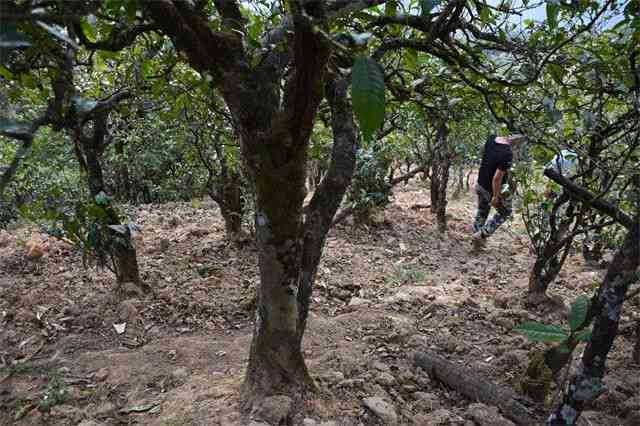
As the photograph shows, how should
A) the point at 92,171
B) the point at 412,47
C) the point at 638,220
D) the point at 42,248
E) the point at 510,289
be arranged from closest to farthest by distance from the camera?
the point at 638,220 < the point at 412,47 < the point at 92,171 < the point at 510,289 < the point at 42,248

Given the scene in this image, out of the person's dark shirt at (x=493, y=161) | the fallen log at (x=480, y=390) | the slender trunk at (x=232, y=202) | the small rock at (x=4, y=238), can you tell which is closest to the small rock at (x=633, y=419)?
the fallen log at (x=480, y=390)

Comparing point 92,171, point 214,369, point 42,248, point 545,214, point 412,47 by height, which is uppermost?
point 412,47

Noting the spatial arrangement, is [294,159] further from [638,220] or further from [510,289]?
[510,289]

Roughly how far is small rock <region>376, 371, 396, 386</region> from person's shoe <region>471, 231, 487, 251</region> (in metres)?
3.55

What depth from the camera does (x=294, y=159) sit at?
69.9 inches

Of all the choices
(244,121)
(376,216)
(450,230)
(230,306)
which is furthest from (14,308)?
(450,230)

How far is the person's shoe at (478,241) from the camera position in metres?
Answer: 5.81

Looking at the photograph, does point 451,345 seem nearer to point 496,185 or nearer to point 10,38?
point 496,185

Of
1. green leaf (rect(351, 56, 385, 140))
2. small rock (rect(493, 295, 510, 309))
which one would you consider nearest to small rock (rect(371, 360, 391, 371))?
small rock (rect(493, 295, 510, 309))

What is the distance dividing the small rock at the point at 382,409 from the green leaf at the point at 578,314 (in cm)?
104

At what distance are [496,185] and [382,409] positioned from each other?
3.56m

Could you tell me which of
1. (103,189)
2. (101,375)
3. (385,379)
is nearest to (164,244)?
(103,189)

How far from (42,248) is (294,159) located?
14.0ft

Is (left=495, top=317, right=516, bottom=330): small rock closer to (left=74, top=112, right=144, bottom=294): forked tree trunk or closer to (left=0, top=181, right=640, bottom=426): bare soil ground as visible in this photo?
(left=0, top=181, right=640, bottom=426): bare soil ground
